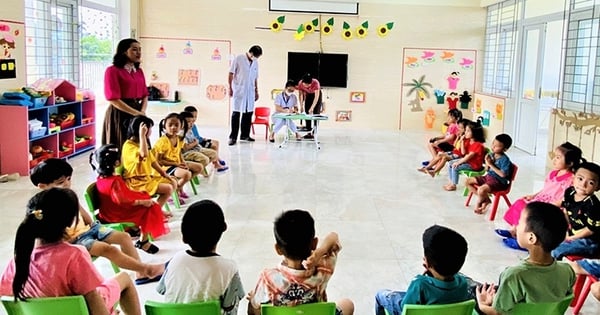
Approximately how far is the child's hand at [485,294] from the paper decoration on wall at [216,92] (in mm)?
9162

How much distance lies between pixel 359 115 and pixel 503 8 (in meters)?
3.29

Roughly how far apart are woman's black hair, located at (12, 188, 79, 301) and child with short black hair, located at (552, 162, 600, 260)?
2.48 metres

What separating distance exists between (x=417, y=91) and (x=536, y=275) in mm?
9244

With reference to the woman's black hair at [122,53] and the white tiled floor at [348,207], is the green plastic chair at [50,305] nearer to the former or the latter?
the white tiled floor at [348,207]

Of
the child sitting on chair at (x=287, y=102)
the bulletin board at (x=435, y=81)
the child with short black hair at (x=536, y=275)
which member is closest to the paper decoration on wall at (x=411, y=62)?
the bulletin board at (x=435, y=81)

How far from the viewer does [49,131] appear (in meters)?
6.62

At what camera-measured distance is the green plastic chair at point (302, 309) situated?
1.89 metres

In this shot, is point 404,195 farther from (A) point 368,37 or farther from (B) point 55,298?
(A) point 368,37

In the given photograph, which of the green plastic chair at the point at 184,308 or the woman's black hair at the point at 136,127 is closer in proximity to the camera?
the green plastic chair at the point at 184,308

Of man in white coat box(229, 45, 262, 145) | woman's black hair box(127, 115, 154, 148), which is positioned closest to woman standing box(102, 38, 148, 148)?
woman's black hair box(127, 115, 154, 148)

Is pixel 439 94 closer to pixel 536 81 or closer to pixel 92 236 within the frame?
pixel 536 81

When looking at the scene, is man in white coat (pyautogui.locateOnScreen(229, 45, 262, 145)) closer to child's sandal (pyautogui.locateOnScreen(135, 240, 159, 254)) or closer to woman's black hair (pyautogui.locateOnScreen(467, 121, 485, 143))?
woman's black hair (pyautogui.locateOnScreen(467, 121, 485, 143))

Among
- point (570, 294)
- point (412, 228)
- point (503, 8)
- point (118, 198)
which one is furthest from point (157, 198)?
point (503, 8)

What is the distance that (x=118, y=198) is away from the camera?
3.51 metres
